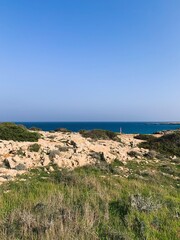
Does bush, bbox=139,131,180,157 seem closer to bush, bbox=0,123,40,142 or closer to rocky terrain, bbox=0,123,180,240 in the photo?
rocky terrain, bbox=0,123,180,240

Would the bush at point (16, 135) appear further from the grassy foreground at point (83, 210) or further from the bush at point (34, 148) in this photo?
the grassy foreground at point (83, 210)

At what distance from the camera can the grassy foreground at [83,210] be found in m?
5.14

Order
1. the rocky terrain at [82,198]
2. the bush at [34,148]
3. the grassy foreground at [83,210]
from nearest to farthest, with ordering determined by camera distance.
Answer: the grassy foreground at [83,210], the rocky terrain at [82,198], the bush at [34,148]

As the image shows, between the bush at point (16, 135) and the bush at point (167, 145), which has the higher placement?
the bush at point (16, 135)

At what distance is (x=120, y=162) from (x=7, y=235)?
9796mm

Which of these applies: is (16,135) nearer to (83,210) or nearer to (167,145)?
(167,145)

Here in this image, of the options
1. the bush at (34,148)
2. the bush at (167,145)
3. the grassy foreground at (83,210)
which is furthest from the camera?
the bush at (167,145)

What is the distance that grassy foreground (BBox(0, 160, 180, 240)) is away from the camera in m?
5.14

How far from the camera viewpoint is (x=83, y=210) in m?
6.14

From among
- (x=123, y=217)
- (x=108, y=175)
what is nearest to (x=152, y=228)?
(x=123, y=217)

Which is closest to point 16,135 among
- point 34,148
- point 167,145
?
point 34,148

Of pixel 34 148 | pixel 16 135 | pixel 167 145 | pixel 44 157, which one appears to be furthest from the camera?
pixel 167 145

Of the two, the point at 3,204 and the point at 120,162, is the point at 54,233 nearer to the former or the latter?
the point at 3,204

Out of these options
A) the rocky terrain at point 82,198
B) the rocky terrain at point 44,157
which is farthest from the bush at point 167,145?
the rocky terrain at point 82,198
